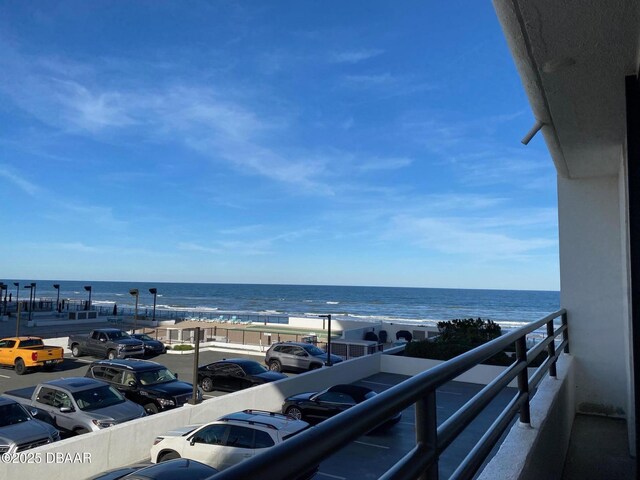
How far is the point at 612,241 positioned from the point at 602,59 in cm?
373

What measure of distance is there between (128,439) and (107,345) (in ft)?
48.5

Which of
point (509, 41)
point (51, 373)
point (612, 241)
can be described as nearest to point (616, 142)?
point (612, 241)

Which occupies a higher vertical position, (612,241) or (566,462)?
(612,241)

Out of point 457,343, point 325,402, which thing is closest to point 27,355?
point 325,402

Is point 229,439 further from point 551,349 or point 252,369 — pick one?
point 252,369

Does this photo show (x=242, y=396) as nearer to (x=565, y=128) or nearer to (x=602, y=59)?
(x=565, y=128)

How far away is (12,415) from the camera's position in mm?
9461

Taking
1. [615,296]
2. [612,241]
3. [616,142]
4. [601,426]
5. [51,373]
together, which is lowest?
[51,373]

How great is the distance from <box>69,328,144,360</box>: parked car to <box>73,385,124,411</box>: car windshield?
1136 cm

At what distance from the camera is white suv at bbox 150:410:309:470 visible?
325 inches

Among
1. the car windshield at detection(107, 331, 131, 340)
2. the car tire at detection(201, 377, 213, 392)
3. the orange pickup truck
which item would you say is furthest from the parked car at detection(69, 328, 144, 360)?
the car tire at detection(201, 377, 213, 392)

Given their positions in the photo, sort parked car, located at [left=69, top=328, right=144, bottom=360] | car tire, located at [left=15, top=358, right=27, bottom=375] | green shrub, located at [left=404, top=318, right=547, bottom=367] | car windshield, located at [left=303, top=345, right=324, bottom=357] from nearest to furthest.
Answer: green shrub, located at [left=404, top=318, right=547, bottom=367], car tire, located at [left=15, top=358, right=27, bottom=375], car windshield, located at [left=303, top=345, right=324, bottom=357], parked car, located at [left=69, top=328, right=144, bottom=360]

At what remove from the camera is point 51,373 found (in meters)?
20.2

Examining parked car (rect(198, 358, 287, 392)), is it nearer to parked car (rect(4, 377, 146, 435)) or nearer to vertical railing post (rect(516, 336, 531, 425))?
parked car (rect(4, 377, 146, 435))
